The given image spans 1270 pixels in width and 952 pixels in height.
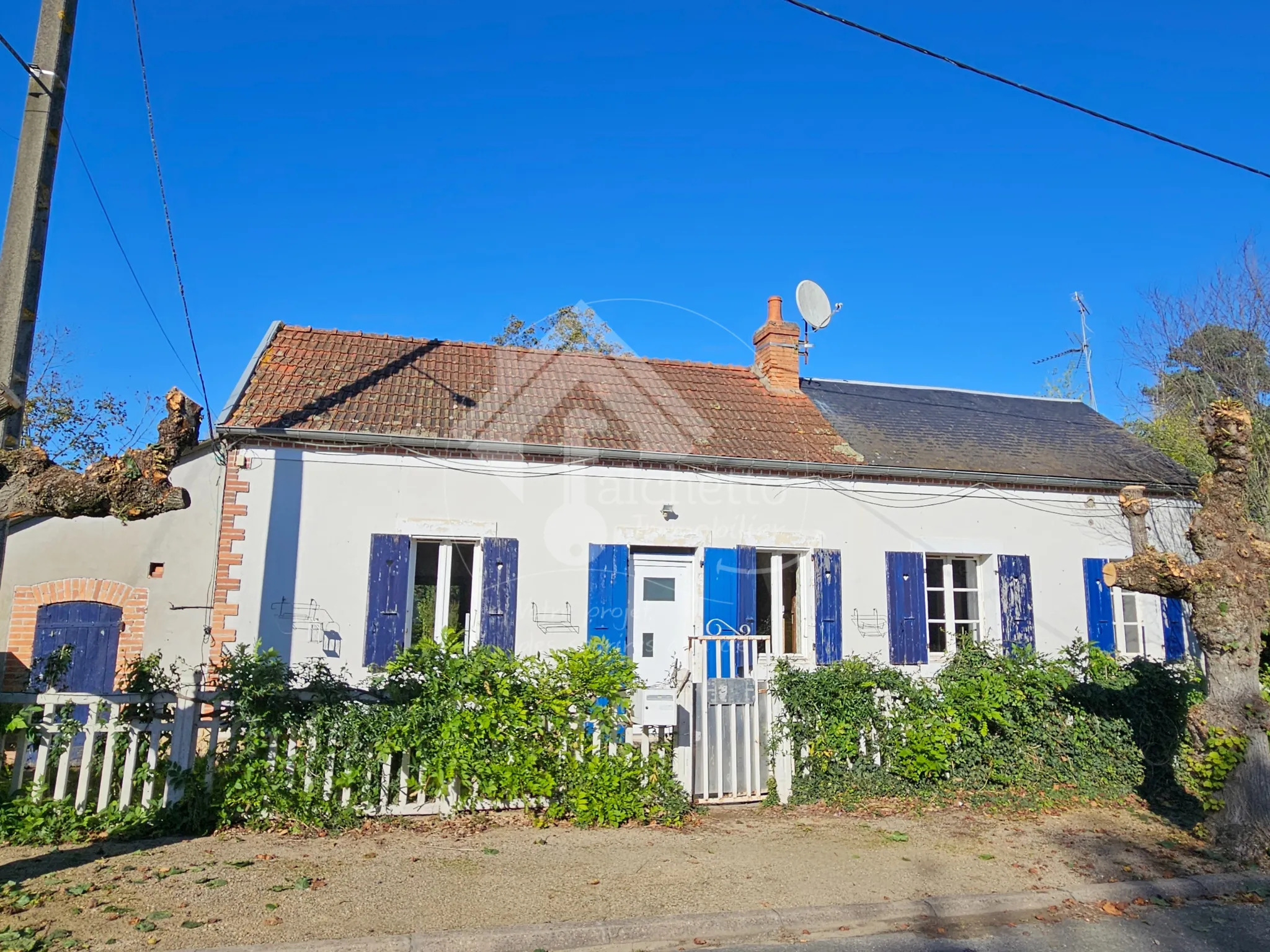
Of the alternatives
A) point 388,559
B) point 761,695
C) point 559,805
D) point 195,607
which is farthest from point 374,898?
point 195,607

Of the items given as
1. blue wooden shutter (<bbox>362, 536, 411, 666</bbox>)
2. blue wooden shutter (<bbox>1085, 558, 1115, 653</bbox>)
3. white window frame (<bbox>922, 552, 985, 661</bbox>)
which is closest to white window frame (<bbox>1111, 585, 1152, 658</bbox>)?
blue wooden shutter (<bbox>1085, 558, 1115, 653</bbox>)

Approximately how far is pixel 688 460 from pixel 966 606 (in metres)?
4.49

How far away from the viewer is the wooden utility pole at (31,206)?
497 cm

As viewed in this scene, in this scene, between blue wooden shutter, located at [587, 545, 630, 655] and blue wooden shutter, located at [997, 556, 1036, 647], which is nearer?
blue wooden shutter, located at [587, 545, 630, 655]

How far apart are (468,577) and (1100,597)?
8.55 m

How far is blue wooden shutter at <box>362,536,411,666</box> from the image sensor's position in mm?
9164

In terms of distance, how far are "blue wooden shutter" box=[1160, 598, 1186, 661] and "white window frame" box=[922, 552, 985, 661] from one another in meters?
2.79

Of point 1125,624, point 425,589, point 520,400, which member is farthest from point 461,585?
point 1125,624

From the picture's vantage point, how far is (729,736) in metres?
7.43

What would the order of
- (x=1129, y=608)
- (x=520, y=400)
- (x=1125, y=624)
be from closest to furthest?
(x=520, y=400) < (x=1125, y=624) < (x=1129, y=608)

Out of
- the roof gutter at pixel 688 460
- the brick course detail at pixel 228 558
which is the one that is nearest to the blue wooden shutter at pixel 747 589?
the roof gutter at pixel 688 460

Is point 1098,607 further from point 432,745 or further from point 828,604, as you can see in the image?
point 432,745

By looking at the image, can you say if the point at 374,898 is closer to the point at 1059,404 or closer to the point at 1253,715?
the point at 1253,715

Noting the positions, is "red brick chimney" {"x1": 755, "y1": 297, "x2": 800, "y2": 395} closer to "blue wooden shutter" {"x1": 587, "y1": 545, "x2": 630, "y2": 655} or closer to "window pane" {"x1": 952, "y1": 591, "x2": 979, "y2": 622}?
"window pane" {"x1": 952, "y1": 591, "x2": 979, "y2": 622}
